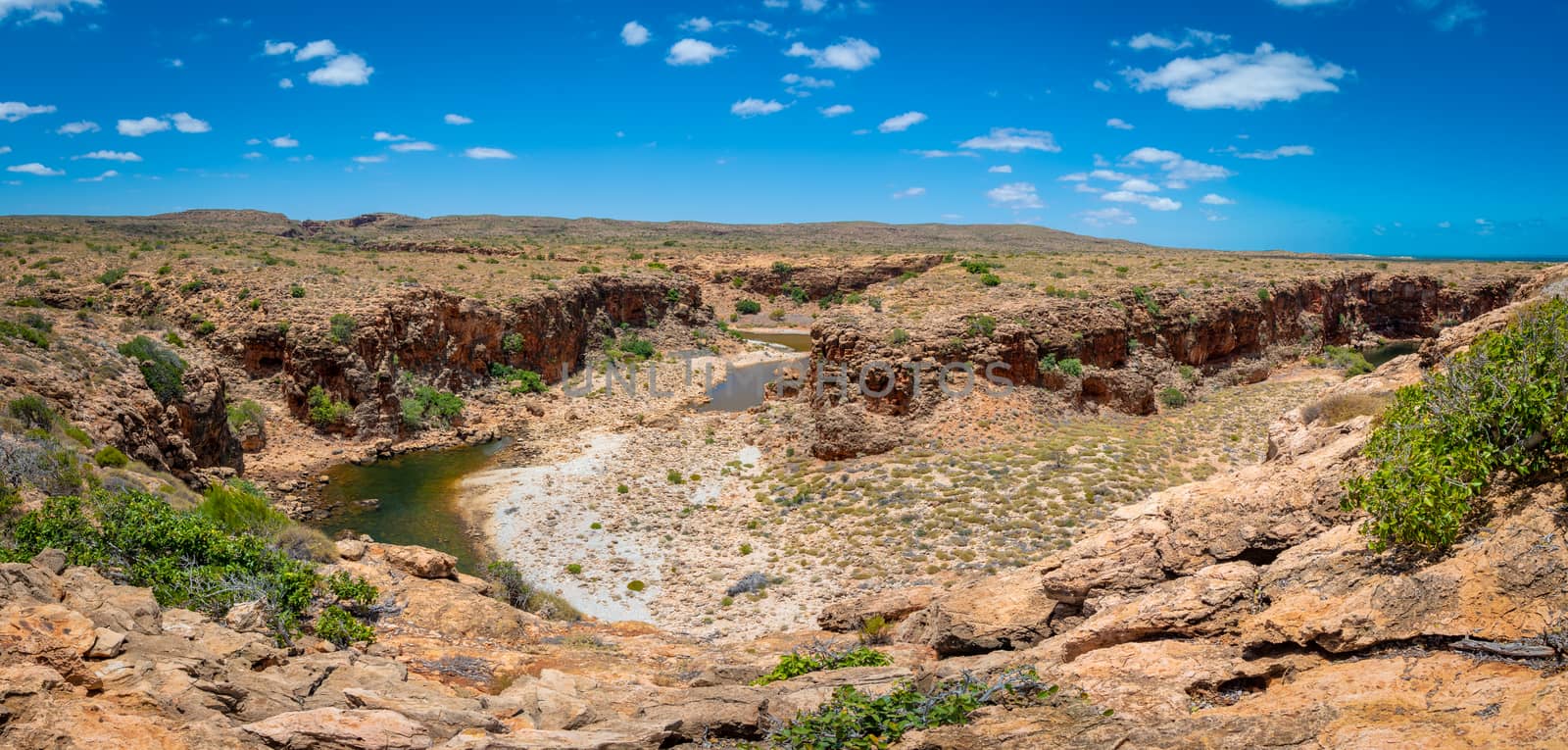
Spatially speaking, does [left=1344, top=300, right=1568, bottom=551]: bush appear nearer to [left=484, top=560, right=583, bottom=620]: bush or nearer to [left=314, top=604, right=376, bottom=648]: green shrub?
[left=314, top=604, right=376, bottom=648]: green shrub

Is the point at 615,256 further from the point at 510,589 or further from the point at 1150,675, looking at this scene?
the point at 1150,675

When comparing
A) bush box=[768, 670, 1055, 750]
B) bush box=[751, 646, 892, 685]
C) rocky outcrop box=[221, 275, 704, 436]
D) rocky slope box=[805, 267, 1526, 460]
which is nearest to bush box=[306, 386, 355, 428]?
rocky outcrop box=[221, 275, 704, 436]

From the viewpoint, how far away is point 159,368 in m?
24.0

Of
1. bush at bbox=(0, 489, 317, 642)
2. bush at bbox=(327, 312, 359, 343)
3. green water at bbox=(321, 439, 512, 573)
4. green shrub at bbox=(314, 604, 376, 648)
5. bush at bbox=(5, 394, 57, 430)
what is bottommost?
green water at bbox=(321, 439, 512, 573)

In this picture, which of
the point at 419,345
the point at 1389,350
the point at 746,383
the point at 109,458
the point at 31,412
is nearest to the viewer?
the point at 109,458

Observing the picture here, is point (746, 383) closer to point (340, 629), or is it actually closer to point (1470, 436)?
point (340, 629)

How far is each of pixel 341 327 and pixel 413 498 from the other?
9827 millimetres

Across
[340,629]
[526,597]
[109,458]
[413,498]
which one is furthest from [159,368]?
[340,629]

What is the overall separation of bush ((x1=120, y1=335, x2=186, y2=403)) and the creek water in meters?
19.2

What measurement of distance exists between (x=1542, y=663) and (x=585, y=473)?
24787 millimetres

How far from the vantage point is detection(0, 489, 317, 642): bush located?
1046 centimetres

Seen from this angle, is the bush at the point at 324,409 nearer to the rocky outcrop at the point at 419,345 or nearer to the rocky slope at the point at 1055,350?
the rocky outcrop at the point at 419,345

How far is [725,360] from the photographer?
48500mm

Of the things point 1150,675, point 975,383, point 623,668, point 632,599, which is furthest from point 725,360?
point 1150,675
